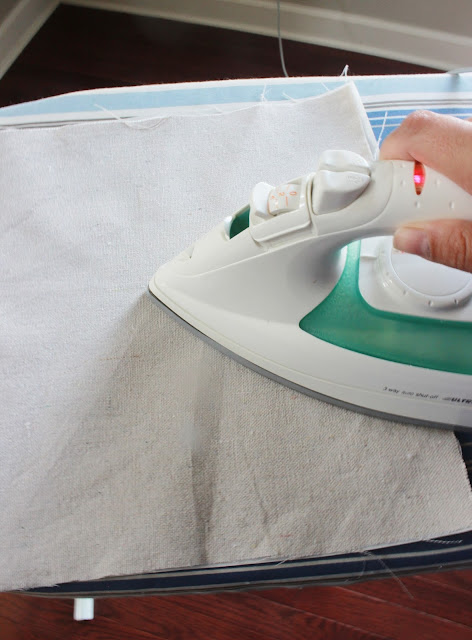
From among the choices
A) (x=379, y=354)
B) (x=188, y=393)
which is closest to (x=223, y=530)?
(x=188, y=393)

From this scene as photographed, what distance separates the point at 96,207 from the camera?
0.86 metres

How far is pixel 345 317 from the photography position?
648 millimetres

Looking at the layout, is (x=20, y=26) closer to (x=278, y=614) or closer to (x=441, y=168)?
(x=441, y=168)

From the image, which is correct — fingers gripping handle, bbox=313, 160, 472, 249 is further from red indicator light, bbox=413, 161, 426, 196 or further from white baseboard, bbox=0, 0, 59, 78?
white baseboard, bbox=0, 0, 59, 78

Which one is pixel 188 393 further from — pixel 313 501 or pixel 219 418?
pixel 313 501

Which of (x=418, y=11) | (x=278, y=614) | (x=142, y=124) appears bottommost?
(x=278, y=614)

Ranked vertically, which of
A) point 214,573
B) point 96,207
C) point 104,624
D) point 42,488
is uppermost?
point 96,207

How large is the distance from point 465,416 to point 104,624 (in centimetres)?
84

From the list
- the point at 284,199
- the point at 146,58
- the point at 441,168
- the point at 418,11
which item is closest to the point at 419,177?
the point at 441,168

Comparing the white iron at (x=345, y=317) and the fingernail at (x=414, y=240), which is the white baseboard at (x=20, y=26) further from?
the fingernail at (x=414, y=240)

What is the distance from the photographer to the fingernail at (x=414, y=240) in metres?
0.50

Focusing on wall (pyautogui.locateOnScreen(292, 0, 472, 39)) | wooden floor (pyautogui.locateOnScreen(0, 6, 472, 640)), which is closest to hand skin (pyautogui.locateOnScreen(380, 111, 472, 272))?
wooden floor (pyautogui.locateOnScreen(0, 6, 472, 640))

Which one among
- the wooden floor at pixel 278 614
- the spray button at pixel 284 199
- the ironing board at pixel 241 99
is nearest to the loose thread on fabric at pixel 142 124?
the ironing board at pixel 241 99

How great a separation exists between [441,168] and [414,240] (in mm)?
74
